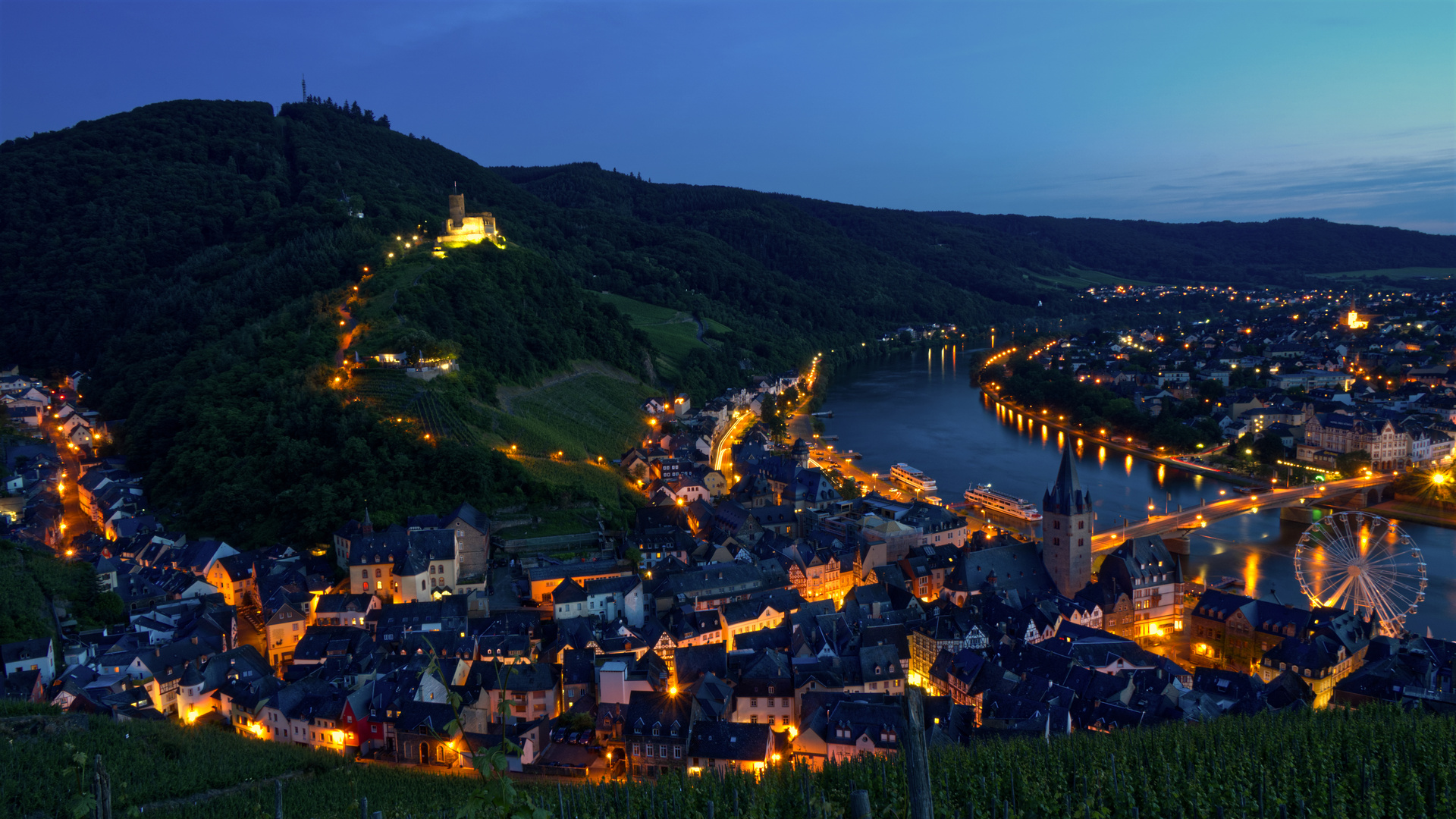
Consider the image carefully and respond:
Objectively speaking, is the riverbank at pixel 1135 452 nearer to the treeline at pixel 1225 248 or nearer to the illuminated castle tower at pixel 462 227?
the illuminated castle tower at pixel 462 227

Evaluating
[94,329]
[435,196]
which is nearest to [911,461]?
[435,196]

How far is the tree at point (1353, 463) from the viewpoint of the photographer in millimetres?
32969

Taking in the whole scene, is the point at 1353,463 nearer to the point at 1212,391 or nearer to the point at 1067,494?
the point at 1212,391

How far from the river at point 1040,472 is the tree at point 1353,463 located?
381cm

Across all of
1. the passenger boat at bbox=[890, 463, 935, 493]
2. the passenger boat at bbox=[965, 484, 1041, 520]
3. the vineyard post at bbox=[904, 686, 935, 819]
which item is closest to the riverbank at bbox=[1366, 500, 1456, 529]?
the passenger boat at bbox=[965, 484, 1041, 520]

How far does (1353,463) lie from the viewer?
1304 inches

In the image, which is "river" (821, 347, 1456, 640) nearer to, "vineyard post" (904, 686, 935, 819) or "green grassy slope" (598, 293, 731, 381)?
"green grassy slope" (598, 293, 731, 381)

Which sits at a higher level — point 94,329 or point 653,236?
point 653,236

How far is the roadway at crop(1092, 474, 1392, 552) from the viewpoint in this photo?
25250 millimetres

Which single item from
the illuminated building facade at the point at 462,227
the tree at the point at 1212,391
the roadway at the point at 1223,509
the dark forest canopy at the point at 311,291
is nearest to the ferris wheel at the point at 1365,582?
the roadway at the point at 1223,509

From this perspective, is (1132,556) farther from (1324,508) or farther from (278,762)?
(278,762)

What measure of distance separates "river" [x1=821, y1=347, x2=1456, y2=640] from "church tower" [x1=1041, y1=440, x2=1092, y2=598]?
13.2ft

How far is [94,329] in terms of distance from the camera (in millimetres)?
40812

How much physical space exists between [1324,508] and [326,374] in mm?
29133
